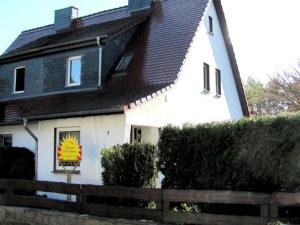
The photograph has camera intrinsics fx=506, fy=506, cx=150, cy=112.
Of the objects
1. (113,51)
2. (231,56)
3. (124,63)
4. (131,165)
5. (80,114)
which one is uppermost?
(231,56)

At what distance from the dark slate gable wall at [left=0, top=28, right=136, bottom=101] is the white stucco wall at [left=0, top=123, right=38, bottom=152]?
207cm

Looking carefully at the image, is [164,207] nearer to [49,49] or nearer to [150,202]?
[150,202]

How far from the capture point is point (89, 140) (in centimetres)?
1614

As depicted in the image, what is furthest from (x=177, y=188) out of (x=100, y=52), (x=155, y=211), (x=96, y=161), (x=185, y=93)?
(x=100, y=52)

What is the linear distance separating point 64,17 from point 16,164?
10726 mm

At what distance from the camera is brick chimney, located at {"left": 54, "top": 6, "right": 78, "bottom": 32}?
2587 cm

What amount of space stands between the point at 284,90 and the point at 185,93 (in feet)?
78.7

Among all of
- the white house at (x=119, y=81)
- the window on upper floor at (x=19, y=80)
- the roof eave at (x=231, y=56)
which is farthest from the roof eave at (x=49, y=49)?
the roof eave at (x=231, y=56)

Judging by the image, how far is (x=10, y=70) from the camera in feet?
74.6

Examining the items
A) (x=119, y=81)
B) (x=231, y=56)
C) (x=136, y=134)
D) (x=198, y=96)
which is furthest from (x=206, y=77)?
(x=136, y=134)

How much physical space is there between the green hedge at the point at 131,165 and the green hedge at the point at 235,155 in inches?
21.6

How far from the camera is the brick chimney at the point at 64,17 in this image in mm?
25866

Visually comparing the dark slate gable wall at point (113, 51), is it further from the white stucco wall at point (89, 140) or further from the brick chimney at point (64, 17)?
the brick chimney at point (64, 17)

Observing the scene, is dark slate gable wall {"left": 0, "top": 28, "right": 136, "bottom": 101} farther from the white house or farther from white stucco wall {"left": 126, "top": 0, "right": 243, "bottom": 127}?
white stucco wall {"left": 126, "top": 0, "right": 243, "bottom": 127}
